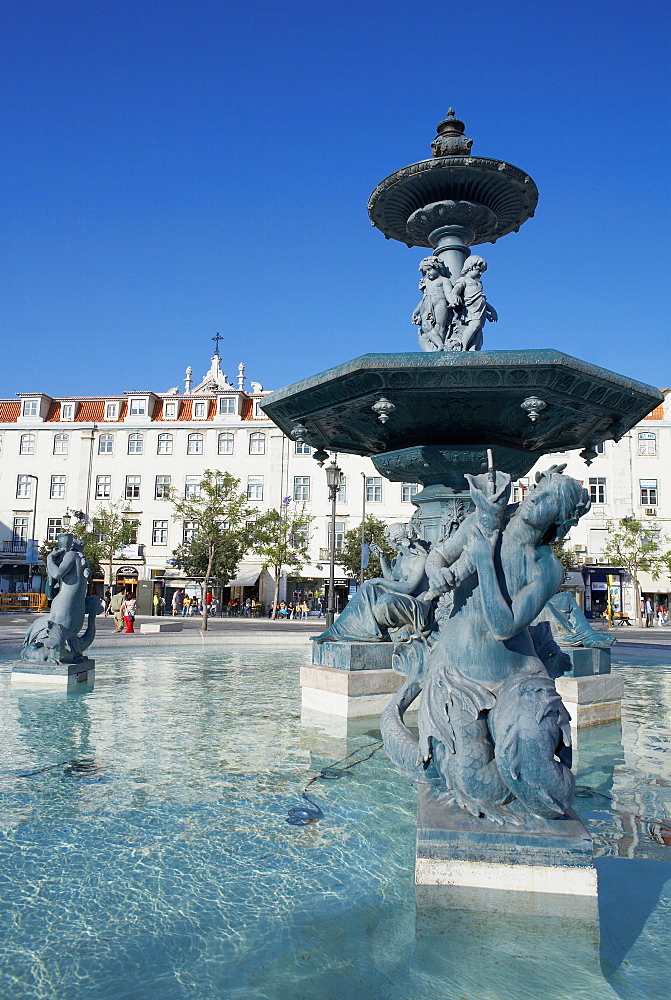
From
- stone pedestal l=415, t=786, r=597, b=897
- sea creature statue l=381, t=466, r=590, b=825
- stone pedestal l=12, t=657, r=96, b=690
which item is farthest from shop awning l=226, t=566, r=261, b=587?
stone pedestal l=415, t=786, r=597, b=897

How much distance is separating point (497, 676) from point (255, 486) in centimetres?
4522

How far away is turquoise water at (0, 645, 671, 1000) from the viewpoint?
2.26 m

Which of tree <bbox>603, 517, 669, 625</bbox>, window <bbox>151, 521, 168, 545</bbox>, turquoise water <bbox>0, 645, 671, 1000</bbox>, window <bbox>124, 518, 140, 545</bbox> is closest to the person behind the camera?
turquoise water <bbox>0, 645, 671, 1000</bbox>

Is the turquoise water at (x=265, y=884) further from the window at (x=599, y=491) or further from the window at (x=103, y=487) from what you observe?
the window at (x=103, y=487)

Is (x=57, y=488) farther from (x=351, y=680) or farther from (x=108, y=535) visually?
(x=351, y=680)

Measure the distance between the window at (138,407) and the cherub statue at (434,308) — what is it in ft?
145

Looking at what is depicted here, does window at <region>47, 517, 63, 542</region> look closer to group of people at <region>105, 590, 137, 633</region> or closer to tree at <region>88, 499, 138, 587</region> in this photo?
tree at <region>88, 499, 138, 587</region>

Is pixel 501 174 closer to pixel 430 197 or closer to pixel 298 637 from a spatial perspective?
pixel 430 197

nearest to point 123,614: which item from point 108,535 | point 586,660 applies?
point 586,660

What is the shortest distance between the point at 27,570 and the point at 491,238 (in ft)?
153

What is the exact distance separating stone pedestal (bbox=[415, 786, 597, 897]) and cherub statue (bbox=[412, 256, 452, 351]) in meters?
6.12

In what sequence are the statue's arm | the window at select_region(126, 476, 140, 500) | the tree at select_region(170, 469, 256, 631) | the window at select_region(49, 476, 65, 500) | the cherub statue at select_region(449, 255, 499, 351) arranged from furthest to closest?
the window at select_region(49, 476, 65, 500), the window at select_region(126, 476, 140, 500), the tree at select_region(170, 469, 256, 631), the cherub statue at select_region(449, 255, 499, 351), the statue's arm

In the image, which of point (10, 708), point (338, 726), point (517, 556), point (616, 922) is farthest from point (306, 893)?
point (10, 708)

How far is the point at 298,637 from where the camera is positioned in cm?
1554
